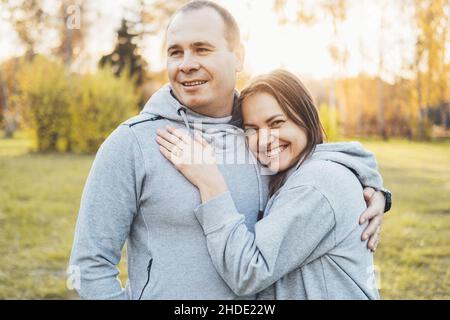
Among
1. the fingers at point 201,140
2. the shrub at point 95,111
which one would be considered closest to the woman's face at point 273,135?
the fingers at point 201,140

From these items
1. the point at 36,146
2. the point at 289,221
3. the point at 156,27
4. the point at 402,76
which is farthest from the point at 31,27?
the point at 289,221

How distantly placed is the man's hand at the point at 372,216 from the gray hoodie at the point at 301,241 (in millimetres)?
25

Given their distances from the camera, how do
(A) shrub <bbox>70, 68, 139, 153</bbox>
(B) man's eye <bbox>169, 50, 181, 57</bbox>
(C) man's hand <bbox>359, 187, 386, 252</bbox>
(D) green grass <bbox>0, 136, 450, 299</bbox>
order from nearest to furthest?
(C) man's hand <bbox>359, 187, 386, 252</bbox>
(B) man's eye <bbox>169, 50, 181, 57</bbox>
(D) green grass <bbox>0, 136, 450, 299</bbox>
(A) shrub <bbox>70, 68, 139, 153</bbox>

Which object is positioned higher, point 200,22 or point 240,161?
point 200,22

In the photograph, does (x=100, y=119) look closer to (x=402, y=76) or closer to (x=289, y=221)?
(x=289, y=221)

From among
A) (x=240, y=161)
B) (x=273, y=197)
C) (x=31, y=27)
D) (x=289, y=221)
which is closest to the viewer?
(x=289, y=221)

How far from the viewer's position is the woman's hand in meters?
1.78

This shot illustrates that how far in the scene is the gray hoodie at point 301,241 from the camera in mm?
1687

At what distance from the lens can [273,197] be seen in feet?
6.24

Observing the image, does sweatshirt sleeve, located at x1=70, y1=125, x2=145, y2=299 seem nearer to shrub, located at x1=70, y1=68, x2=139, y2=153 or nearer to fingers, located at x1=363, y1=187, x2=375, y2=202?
fingers, located at x1=363, y1=187, x2=375, y2=202

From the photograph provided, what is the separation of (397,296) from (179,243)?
3155 mm

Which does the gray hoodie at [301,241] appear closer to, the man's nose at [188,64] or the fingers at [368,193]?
the fingers at [368,193]

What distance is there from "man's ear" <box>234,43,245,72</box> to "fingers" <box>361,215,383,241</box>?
875mm

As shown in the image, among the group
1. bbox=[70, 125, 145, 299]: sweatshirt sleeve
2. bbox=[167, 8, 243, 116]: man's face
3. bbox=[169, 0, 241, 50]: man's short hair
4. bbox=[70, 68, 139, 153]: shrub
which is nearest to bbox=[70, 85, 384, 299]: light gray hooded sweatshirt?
bbox=[70, 125, 145, 299]: sweatshirt sleeve
